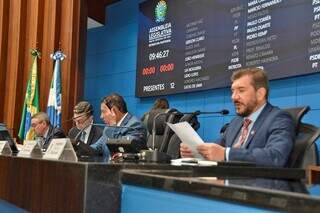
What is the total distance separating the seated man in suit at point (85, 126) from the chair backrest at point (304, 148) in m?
1.74

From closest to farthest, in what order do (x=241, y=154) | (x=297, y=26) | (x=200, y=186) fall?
(x=200, y=186) → (x=241, y=154) → (x=297, y=26)

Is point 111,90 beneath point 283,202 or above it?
above

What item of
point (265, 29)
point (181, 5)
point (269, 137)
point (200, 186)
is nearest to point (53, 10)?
point (181, 5)

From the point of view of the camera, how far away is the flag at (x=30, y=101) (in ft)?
17.8

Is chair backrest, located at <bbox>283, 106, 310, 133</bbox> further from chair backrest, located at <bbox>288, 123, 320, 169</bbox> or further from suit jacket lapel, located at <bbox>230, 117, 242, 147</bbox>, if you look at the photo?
suit jacket lapel, located at <bbox>230, 117, 242, 147</bbox>

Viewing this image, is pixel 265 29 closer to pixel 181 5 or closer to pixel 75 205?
pixel 181 5

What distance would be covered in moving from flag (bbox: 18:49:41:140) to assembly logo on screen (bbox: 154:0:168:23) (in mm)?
1652

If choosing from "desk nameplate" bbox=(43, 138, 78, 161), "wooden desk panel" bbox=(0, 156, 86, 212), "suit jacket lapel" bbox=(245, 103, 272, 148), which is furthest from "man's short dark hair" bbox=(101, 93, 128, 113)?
"desk nameplate" bbox=(43, 138, 78, 161)

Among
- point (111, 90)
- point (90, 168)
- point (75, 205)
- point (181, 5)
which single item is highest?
point (181, 5)

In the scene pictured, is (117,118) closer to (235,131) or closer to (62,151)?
(235,131)

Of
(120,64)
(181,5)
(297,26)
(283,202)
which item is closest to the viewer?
(283,202)

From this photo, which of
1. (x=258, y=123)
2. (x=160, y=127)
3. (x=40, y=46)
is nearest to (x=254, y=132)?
(x=258, y=123)

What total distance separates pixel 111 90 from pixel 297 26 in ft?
9.51

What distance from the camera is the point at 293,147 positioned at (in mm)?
2266
